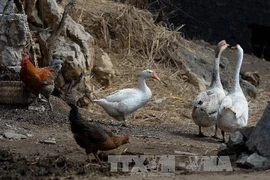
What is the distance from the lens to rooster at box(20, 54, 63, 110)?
414 inches

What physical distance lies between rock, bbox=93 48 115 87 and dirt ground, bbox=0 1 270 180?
6.3 inches

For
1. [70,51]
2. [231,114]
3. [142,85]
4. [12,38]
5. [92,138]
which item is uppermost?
[12,38]

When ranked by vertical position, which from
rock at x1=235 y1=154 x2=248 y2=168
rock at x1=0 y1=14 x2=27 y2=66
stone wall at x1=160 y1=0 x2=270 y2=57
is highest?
stone wall at x1=160 y1=0 x2=270 y2=57

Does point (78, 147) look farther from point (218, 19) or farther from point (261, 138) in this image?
point (218, 19)

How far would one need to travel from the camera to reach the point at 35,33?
12461mm

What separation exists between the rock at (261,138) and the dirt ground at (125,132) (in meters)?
0.39

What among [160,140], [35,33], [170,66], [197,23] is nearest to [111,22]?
[170,66]

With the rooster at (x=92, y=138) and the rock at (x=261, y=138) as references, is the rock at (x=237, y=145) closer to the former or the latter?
the rock at (x=261, y=138)

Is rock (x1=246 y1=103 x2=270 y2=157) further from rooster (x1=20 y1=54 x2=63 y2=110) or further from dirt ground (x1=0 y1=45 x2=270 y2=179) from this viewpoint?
rooster (x1=20 y1=54 x2=63 y2=110)

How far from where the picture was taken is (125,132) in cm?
1017

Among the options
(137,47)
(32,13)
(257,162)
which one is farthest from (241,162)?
(137,47)

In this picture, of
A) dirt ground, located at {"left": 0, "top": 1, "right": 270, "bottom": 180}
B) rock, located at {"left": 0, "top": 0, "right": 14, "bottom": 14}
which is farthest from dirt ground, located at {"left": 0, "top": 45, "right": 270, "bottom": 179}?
rock, located at {"left": 0, "top": 0, "right": 14, "bottom": 14}

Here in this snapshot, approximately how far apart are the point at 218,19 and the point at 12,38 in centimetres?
831

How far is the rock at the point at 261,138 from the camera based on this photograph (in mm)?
7852
